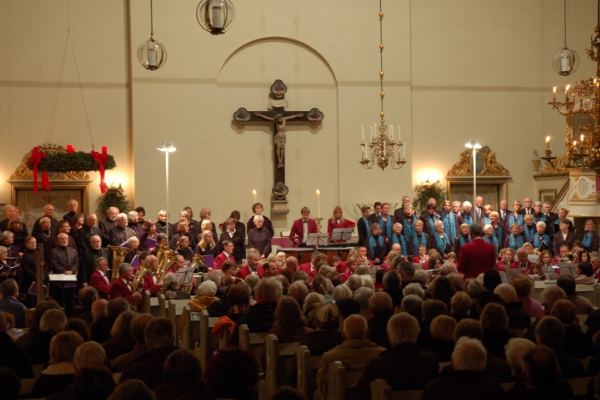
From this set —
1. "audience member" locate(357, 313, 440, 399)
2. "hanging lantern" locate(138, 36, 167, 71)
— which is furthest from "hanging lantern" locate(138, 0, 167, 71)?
"audience member" locate(357, 313, 440, 399)

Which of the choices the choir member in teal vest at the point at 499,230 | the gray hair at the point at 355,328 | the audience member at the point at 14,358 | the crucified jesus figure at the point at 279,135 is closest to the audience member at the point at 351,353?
the gray hair at the point at 355,328

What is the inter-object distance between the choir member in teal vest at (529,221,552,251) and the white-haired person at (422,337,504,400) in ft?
34.5

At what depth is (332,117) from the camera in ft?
53.5

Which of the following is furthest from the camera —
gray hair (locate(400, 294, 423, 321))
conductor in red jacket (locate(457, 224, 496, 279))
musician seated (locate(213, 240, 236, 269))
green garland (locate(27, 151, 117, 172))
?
green garland (locate(27, 151, 117, 172))

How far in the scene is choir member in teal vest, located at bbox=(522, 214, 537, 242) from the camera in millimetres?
14477

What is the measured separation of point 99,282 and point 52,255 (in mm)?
1946

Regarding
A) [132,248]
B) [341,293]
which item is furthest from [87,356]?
[132,248]

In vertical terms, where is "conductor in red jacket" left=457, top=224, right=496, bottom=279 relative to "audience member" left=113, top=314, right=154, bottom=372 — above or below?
above

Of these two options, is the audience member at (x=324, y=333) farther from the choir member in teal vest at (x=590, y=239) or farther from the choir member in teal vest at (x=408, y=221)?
the choir member in teal vest at (x=590, y=239)

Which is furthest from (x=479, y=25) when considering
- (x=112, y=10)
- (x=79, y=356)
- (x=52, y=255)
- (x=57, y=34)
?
(x=79, y=356)

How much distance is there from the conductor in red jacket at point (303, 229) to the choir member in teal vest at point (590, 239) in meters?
4.66

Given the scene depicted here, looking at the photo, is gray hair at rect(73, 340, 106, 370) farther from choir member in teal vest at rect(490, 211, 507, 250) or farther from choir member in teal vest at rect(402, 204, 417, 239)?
choir member in teal vest at rect(490, 211, 507, 250)

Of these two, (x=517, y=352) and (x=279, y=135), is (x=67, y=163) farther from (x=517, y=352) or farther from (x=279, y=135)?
(x=517, y=352)

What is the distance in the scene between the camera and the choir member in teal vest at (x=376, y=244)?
13.8 m
